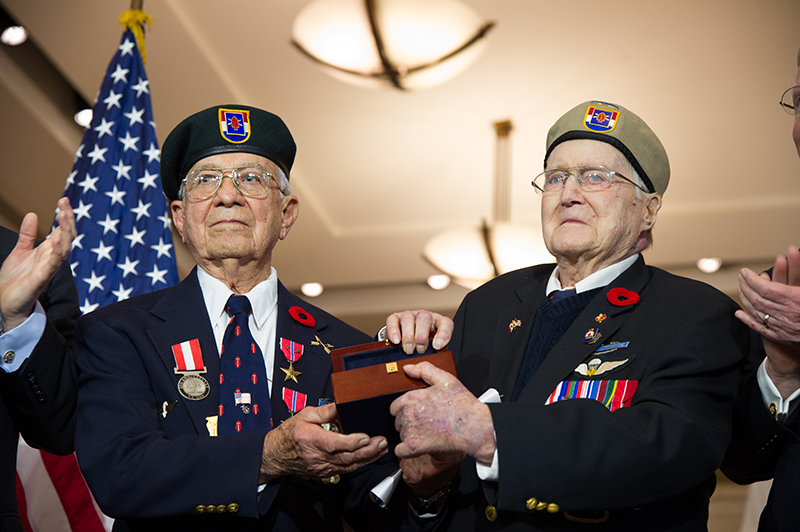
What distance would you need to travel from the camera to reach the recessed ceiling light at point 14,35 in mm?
5434

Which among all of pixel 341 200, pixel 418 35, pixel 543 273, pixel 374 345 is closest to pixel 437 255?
pixel 341 200

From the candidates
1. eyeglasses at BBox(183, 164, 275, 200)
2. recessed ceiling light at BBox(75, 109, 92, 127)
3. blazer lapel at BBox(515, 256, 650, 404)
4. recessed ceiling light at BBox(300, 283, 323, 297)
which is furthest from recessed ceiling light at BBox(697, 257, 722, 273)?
eyeglasses at BBox(183, 164, 275, 200)

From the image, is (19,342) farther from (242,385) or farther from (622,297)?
(622,297)

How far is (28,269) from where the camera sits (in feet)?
6.76

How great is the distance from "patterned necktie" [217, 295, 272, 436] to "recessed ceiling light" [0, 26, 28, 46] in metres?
4.16

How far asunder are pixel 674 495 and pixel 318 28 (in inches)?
175

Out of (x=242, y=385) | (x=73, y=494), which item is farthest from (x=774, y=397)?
(x=73, y=494)

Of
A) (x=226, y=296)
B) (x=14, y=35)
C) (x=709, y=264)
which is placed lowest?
(x=709, y=264)

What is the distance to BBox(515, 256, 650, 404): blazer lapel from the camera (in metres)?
2.01

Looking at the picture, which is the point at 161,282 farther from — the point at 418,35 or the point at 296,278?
the point at 296,278

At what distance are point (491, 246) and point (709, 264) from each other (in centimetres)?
223

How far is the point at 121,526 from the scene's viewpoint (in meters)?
2.09

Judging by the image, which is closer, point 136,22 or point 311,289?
point 136,22

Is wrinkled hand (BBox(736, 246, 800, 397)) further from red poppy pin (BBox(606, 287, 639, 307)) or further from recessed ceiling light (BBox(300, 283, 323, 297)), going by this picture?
recessed ceiling light (BBox(300, 283, 323, 297))
